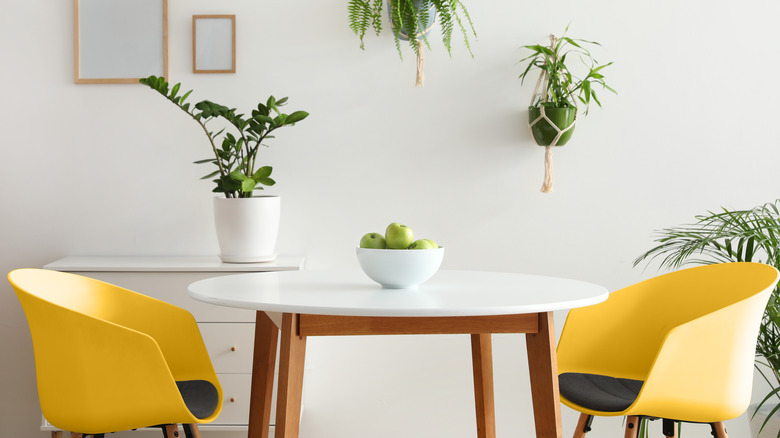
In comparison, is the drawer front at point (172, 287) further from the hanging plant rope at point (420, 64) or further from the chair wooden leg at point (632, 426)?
the chair wooden leg at point (632, 426)

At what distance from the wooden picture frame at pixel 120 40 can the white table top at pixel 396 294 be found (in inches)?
48.1

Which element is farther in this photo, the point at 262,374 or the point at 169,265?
the point at 169,265

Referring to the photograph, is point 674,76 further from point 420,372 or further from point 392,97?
point 420,372

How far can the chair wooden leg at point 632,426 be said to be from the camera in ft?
5.68

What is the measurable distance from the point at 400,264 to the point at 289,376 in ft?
1.15

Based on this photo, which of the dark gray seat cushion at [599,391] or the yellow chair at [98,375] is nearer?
the yellow chair at [98,375]

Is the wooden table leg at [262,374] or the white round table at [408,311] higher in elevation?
the white round table at [408,311]

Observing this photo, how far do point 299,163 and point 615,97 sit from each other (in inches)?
50.7

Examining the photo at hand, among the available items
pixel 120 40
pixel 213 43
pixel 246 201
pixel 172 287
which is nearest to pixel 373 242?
pixel 246 201

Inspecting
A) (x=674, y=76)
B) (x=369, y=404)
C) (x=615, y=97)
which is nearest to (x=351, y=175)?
(x=369, y=404)

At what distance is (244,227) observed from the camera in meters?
2.41

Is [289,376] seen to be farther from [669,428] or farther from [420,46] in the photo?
[420,46]

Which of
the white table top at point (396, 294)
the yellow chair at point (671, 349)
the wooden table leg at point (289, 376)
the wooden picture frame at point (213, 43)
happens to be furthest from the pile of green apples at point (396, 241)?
the wooden picture frame at point (213, 43)

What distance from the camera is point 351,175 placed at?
8.93ft
